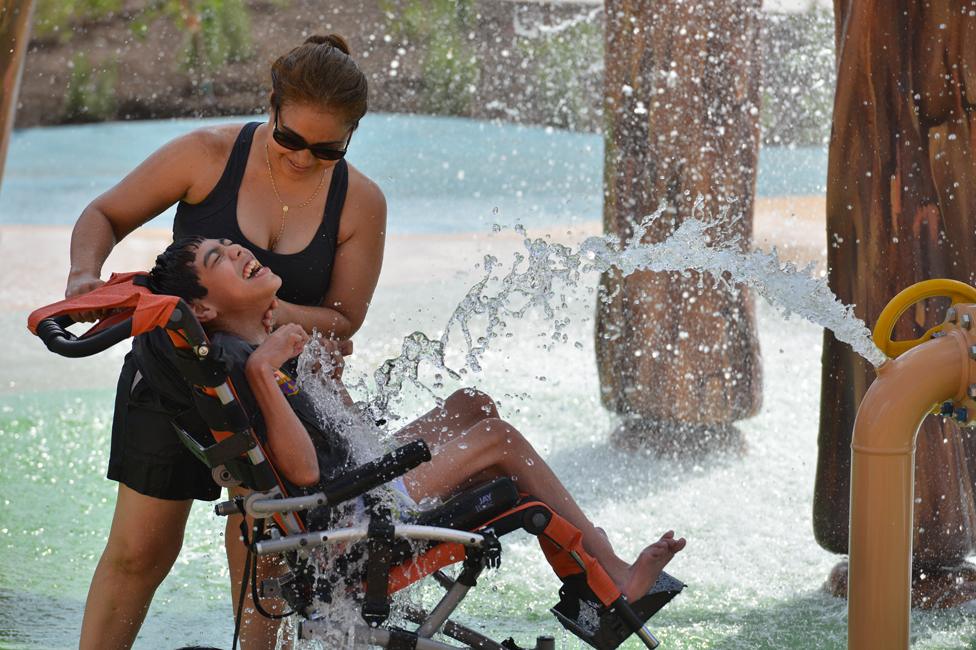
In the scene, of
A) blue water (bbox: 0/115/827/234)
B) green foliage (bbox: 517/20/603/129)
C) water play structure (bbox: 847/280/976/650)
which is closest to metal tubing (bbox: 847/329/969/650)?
water play structure (bbox: 847/280/976/650)

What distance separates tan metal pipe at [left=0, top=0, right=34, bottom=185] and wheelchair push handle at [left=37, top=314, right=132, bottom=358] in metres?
1.86

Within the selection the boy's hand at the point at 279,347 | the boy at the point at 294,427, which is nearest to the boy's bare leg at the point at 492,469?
the boy at the point at 294,427

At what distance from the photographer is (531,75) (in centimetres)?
1672

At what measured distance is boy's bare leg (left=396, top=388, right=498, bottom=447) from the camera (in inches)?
113

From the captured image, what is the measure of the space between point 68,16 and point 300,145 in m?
14.8

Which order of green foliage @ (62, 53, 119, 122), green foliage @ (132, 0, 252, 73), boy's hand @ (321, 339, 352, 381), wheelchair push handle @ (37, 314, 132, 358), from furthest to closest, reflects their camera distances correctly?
green foliage @ (62, 53, 119, 122), green foliage @ (132, 0, 252, 73), boy's hand @ (321, 339, 352, 381), wheelchair push handle @ (37, 314, 132, 358)

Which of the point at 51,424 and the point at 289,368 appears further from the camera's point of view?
the point at 51,424

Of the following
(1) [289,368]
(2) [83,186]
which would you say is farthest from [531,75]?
(1) [289,368]

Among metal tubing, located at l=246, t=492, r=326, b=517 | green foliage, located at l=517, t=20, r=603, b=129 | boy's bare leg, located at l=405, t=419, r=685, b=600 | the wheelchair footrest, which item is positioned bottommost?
green foliage, located at l=517, t=20, r=603, b=129

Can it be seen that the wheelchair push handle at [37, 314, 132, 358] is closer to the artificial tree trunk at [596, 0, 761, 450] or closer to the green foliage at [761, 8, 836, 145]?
the artificial tree trunk at [596, 0, 761, 450]

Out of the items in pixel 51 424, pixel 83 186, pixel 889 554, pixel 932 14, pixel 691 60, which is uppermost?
pixel 932 14

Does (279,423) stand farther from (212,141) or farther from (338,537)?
(212,141)

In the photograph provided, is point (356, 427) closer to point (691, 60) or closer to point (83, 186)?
point (691, 60)

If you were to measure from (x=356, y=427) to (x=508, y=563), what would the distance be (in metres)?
1.51
